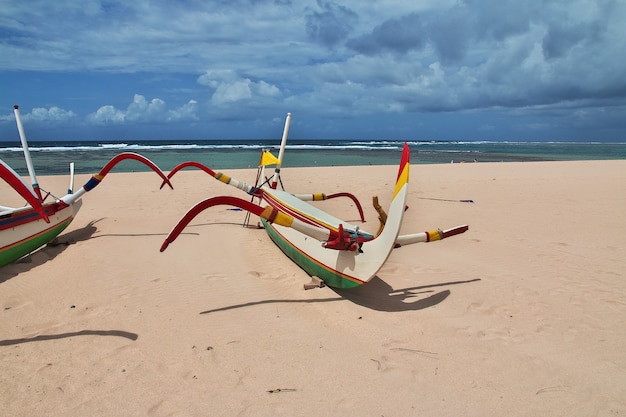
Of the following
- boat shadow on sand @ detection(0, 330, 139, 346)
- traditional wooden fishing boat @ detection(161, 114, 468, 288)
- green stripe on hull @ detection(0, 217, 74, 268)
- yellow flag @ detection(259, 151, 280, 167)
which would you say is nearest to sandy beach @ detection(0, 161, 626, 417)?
boat shadow on sand @ detection(0, 330, 139, 346)

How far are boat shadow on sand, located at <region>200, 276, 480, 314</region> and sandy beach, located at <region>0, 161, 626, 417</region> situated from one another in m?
0.02

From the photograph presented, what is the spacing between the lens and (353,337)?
A: 3307 millimetres

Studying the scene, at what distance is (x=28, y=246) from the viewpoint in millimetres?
5152

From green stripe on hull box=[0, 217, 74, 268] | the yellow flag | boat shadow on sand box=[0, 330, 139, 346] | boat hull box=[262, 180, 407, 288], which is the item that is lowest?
boat shadow on sand box=[0, 330, 139, 346]

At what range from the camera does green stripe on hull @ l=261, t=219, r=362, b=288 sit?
400 cm

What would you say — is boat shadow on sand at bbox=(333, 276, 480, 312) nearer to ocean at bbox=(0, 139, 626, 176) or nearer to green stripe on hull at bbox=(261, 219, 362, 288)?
green stripe on hull at bbox=(261, 219, 362, 288)

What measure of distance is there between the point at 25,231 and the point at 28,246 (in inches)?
10.3

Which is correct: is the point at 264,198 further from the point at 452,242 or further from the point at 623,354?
the point at 623,354

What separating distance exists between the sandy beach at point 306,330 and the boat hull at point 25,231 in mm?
178

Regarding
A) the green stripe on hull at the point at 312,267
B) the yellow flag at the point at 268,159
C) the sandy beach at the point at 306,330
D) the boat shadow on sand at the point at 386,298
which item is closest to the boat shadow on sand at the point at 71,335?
the sandy beach at the point at 306,330

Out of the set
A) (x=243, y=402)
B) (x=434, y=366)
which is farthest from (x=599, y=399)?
(x=243, y=402)

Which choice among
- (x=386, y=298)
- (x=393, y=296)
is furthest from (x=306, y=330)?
(x=393, y=296)

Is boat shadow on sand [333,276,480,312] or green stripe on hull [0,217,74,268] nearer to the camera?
boat shadow on sand [333,276,480,312]

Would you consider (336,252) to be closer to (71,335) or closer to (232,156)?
(71,335)
